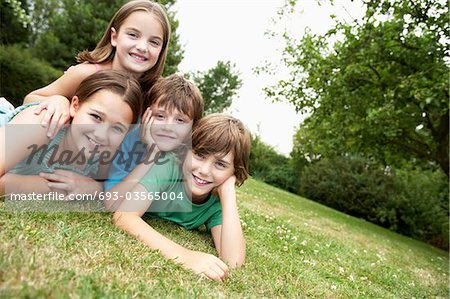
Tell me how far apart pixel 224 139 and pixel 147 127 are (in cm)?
82

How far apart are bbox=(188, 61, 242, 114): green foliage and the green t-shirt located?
32873mm

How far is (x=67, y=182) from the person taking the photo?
11.1 ft

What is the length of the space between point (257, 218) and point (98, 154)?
132 inches

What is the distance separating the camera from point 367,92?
1179 cm

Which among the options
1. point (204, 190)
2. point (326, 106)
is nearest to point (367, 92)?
point (326, 106)

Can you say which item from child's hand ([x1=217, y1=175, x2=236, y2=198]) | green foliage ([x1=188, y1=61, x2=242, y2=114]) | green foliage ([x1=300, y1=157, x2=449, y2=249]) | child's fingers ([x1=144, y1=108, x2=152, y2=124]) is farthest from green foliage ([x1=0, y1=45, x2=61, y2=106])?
green foliage ([x1=188, y1=61, x2=242, y2=114])

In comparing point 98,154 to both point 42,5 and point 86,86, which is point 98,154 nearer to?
point 86,86

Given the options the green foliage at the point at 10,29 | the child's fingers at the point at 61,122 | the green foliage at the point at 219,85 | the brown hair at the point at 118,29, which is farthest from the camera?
the green foliage at the point at 219,85

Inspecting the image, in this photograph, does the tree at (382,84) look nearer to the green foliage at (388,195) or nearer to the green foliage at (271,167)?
the green foliage at (388,195)

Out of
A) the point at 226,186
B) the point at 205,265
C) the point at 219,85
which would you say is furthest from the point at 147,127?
the point at 219,85

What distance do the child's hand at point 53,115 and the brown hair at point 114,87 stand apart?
0.20 metres

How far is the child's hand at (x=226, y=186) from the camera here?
10.9 feet

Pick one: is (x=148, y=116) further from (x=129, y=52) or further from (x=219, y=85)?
(x=219, y=85)

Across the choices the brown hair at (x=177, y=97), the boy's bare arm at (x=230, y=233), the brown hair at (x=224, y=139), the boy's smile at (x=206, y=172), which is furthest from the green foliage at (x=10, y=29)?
the boy's bare arm at (x=230, y=233)
